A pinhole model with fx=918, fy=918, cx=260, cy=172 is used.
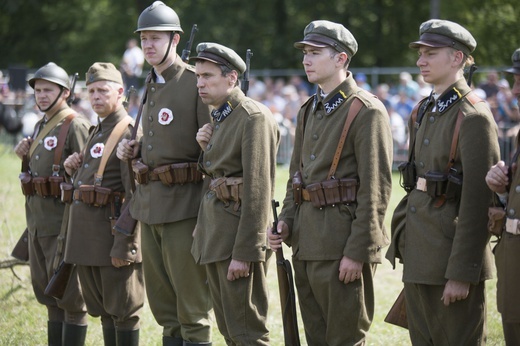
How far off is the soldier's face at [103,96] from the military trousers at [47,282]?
47.6 inches

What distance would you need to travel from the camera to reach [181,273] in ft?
21.1

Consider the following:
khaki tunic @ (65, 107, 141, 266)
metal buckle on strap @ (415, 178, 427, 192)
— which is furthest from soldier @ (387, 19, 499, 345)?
khaki tunic @ (65, 107, 141, 266)

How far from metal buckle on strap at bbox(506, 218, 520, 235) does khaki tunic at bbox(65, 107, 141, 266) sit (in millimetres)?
Answer: 2964

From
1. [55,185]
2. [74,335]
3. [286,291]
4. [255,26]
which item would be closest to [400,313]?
[286,291]

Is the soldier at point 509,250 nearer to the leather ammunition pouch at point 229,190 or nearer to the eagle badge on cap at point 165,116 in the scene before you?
the leather ammunition pouch at point 229,190

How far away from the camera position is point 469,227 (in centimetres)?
503

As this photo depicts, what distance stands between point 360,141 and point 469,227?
0.83 metres

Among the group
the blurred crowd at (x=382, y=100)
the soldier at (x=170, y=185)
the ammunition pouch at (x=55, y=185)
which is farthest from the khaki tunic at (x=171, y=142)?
the blurred crowd at (x=382, y=100)

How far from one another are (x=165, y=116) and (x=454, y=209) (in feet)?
7.51

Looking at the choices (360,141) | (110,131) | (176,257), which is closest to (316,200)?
(360,141)

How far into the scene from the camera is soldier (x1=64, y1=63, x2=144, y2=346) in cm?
692

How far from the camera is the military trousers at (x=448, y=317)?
5199 millimetres

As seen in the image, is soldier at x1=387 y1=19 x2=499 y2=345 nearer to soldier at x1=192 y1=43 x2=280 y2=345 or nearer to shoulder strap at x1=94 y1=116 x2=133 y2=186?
soldier at x1=192 y1=43 x2=280 y2=345

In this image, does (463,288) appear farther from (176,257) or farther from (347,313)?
(176,257)
